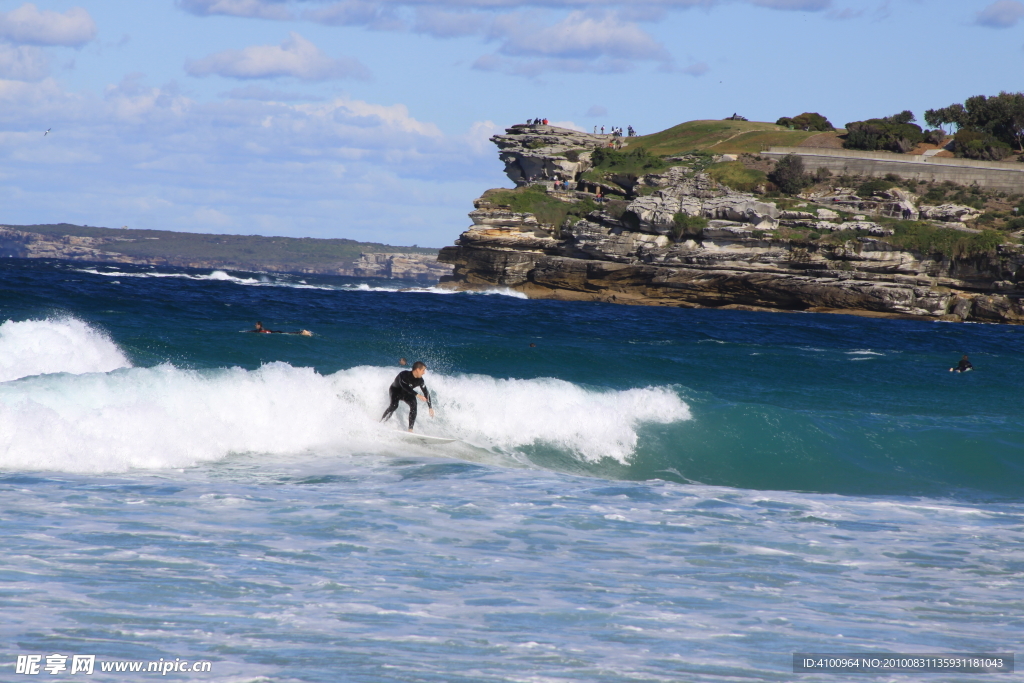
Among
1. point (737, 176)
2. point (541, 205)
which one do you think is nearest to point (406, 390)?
point (541, 205)

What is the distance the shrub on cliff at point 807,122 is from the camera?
4001 inches

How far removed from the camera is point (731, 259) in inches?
2365

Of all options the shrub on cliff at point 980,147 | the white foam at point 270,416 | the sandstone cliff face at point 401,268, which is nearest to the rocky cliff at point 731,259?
the shrub on cliff at point 980,147

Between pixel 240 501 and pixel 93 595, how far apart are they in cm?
297

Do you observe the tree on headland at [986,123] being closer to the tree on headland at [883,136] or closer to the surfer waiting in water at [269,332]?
the tree on headland at [883,136]

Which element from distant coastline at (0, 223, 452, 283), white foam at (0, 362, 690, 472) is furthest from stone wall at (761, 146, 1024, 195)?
distant coastline at (0, 223, 452, 283)

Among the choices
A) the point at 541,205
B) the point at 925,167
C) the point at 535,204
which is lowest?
the point at 541,205

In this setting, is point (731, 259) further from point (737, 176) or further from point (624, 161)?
point (624, 161)

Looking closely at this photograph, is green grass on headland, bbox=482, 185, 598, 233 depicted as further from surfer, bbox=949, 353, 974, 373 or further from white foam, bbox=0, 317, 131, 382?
white foam, bbox=0, 317, 131, 382

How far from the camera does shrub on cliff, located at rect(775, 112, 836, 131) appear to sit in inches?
4001

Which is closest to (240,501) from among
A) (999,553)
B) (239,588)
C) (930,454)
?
(239,588)

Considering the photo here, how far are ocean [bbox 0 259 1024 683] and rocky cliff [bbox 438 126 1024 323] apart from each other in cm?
3835

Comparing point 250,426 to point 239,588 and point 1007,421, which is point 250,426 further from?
point 1007,421

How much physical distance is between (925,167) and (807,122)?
30634mm
